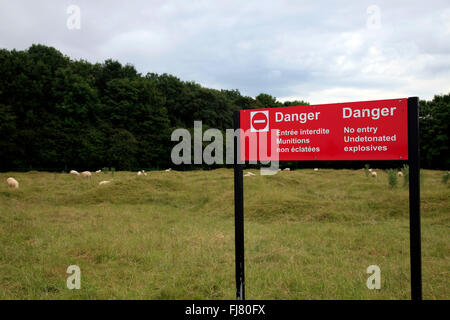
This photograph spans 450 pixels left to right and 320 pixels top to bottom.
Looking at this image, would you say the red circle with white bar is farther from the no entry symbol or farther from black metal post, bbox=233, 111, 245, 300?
black metal post, bbox=233, 111, 245, 300

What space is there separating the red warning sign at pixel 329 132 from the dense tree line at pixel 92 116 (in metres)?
30.9

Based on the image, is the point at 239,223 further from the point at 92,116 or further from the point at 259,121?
the point at 92,116

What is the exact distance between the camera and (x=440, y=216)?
9164mm

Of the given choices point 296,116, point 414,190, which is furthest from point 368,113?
point 414,190

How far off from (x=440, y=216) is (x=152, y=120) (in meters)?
32.6

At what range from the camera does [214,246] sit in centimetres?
643

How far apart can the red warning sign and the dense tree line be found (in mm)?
30898

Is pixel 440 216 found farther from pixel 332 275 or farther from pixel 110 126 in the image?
pixel 110 126

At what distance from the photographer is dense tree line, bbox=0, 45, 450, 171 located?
100ft

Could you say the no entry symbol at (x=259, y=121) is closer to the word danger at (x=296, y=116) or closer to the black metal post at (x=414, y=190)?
the word danger at (x=296, y=116)

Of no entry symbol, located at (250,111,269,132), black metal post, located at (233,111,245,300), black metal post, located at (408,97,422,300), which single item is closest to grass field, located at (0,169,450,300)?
black metal post, located at (233,111,245,300)

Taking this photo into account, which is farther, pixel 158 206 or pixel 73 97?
pixel 73 97
